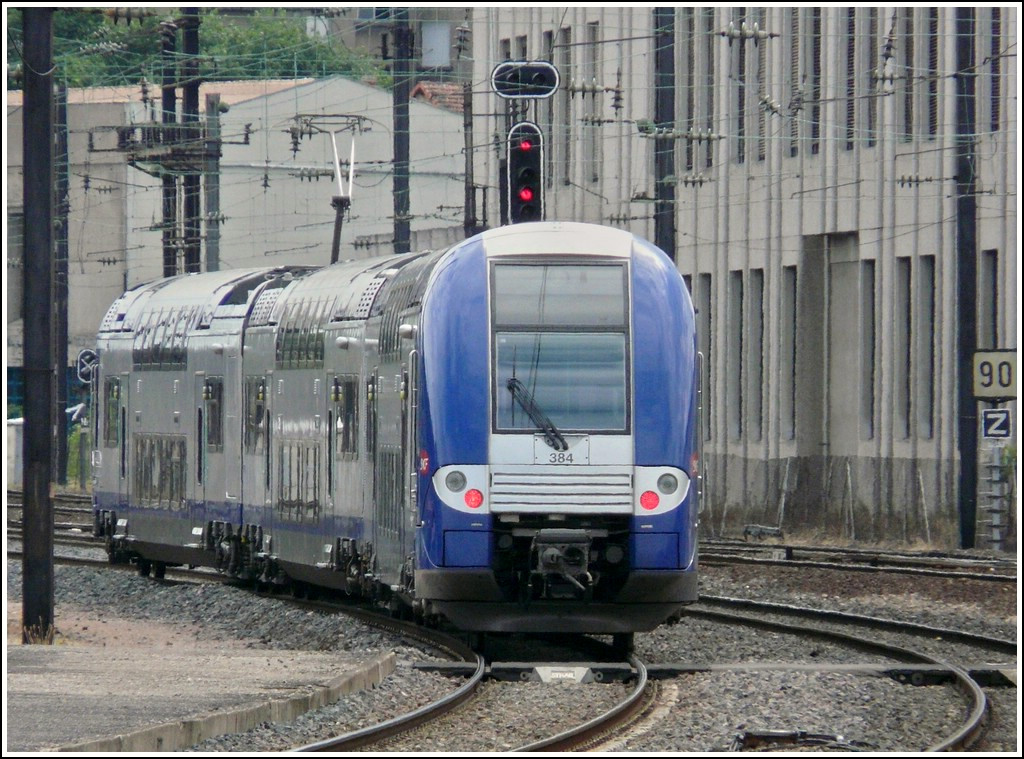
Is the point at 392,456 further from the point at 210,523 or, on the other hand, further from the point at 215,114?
the point at 215,114

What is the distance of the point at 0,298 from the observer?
52.6 feet

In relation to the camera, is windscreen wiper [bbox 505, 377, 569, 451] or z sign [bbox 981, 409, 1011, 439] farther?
z sign [bbox 981, 409, 1011, 439]

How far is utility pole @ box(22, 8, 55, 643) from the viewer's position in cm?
1925

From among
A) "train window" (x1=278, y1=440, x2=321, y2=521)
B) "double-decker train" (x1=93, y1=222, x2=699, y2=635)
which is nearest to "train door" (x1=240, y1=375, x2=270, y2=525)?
"train window" (x1=278, y1=440, x2=321, y2=521)

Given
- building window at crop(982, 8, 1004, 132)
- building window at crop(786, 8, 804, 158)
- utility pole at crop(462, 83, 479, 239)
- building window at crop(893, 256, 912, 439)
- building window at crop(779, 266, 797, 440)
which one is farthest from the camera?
building window at crop(779, 266, 797, 440)

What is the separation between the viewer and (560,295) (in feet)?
54.7

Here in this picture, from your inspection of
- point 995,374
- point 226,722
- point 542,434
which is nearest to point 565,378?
point 542,434

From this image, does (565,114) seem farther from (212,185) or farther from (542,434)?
(542,434)

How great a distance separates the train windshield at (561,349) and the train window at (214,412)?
924 centimetres

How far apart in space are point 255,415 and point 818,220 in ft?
57.7

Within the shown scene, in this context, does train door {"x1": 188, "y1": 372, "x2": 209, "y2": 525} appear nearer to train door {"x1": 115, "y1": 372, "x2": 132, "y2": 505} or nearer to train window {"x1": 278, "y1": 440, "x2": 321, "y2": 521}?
train door {"x1": 115, "y1": 372, "x2": 132, "y2": 505}

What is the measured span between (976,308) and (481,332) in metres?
18.3

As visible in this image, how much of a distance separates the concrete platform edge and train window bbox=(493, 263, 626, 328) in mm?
2919

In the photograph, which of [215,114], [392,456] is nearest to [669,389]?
[392,456]
